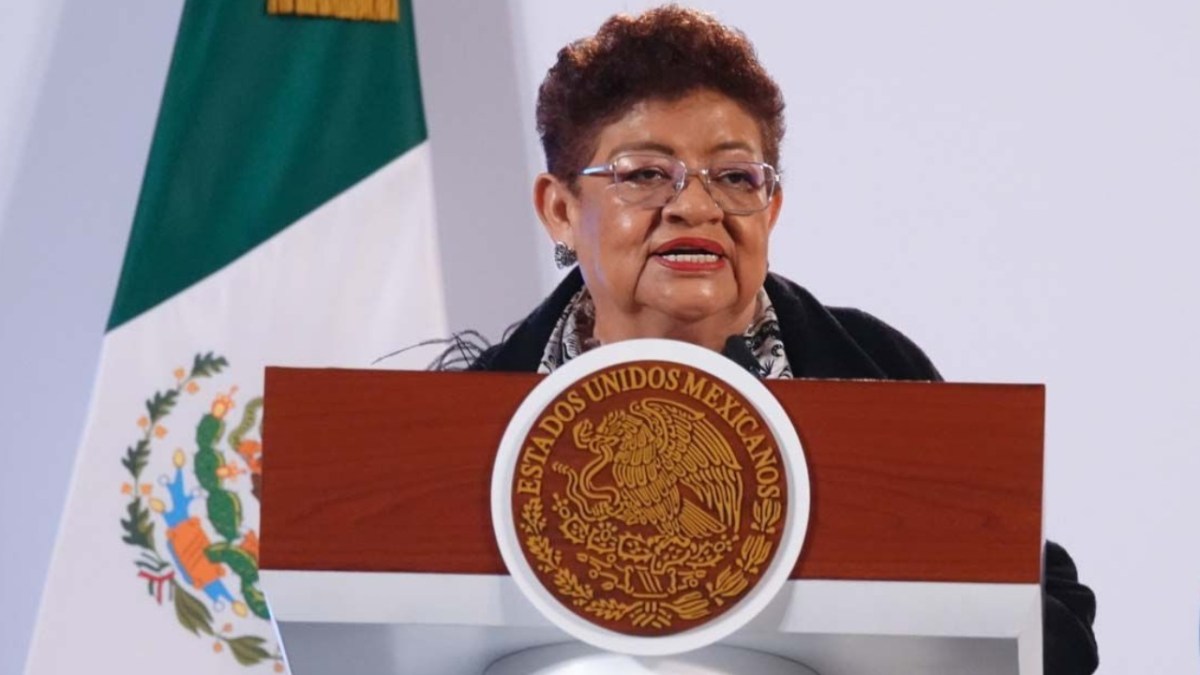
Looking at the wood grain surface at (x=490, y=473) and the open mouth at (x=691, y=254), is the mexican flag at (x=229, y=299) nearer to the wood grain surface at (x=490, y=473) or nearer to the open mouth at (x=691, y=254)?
the open mouth at (x=691, y=254)

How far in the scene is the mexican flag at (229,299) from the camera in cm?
241

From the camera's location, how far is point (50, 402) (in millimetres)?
2545

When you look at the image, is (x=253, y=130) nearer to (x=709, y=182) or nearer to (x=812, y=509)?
(x=709, y=182)

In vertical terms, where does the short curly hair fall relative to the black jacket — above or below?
above

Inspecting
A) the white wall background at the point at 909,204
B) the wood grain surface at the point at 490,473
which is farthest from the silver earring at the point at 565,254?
the wood grain surface at the point at 490,473

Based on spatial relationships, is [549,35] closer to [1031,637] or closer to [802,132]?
[802,132]

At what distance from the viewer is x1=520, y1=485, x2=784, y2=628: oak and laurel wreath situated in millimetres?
1203

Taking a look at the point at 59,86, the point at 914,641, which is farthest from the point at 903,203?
the point at 914,641

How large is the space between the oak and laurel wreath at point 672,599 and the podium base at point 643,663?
0.04 metres

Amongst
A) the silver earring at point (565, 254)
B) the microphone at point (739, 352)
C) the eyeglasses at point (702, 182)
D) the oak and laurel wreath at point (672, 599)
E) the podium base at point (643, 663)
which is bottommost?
the podium base at point (643, 663)

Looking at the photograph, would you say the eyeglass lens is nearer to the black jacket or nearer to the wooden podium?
the black jacket

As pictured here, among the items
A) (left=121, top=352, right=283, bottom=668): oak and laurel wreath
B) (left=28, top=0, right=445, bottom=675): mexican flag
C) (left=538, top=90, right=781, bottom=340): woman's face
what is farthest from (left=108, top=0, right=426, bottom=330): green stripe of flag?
(left=538, top=90, right=781, bottom=340): woman's face

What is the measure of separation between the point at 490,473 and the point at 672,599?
144 mm

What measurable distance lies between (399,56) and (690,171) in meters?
0.85
